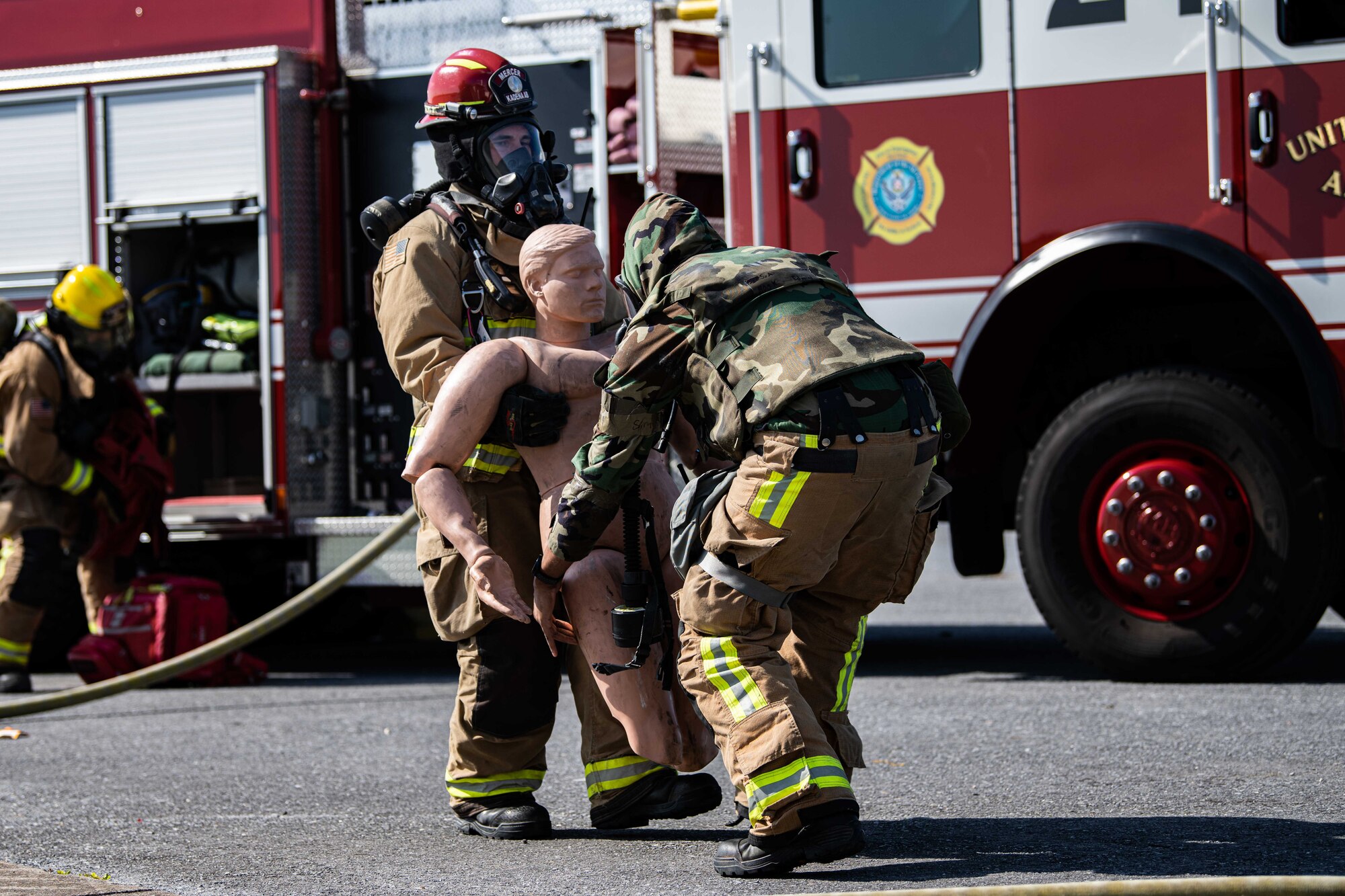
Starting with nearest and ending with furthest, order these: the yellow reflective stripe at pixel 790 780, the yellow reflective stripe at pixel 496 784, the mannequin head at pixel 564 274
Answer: the yellow reflective stripe at pixel 790 780 < the mannequin head at pixel 564 274 < the yellow reflective stripe at pixel 496 784

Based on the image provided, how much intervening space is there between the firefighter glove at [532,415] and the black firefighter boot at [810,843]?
109 centimetres

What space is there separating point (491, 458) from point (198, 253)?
457cm

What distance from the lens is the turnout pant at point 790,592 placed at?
3674 millimetres

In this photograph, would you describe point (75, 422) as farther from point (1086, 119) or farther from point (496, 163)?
point (1086, 119)

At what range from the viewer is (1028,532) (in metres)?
6.61

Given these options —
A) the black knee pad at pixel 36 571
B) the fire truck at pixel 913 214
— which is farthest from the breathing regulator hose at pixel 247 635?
the black knee pad at pixel 36 571

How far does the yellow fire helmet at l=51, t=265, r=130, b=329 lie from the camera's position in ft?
25.7

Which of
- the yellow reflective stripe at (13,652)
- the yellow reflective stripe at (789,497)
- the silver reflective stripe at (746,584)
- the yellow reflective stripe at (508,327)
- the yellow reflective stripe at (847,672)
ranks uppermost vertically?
the yellow reflective stripe at (508,327)

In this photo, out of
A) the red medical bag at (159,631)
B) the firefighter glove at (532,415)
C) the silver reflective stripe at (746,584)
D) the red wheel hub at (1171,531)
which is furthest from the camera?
the red medical bag at (159,631)

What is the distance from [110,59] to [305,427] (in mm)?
2022

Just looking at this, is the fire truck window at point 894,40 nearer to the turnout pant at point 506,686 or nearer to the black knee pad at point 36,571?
the turnout pant at point 506,686

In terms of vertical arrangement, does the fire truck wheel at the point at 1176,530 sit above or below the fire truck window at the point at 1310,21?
below

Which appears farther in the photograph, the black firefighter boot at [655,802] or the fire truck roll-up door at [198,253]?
the fire truck roll-up door at [198,253]

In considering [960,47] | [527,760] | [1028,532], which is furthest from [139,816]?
[960,47]
